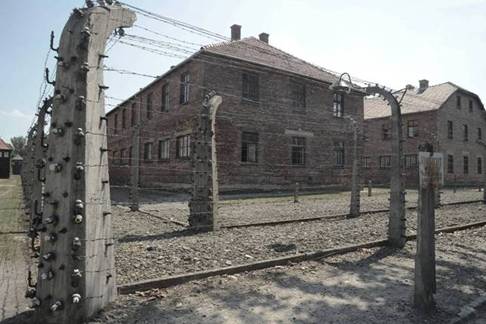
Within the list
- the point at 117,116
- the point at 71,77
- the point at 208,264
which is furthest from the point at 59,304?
the point at 117,116

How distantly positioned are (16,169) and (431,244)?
63163mm

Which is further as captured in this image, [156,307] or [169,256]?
[169,256]

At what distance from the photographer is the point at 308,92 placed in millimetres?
24203

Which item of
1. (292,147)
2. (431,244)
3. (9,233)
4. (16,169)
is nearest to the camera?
(431,244)

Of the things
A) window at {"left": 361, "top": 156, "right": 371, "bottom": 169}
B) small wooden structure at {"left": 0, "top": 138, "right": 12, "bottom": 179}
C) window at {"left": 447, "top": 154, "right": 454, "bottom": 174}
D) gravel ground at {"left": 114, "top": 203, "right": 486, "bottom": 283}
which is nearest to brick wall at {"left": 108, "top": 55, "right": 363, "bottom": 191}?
gravel ground at {"left": 114, "top": 203, "right": 486, "bottom": 283}

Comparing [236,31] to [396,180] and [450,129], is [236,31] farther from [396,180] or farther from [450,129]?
[450,129]

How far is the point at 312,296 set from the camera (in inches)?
177

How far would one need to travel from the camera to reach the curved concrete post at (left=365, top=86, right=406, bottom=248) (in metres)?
7.37

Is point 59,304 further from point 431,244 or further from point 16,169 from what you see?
point 16,169

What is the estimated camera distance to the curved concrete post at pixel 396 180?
7.37 m

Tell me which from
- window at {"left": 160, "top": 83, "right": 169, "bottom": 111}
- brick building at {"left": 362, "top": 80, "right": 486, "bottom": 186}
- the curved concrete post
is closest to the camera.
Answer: the curved concrete post

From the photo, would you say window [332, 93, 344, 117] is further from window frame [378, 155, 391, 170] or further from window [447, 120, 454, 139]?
window [447, 120, 454, 139]

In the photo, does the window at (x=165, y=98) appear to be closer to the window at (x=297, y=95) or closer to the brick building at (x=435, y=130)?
the window at (x=297, y=95)

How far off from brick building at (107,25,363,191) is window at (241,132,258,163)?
0.06 metres
